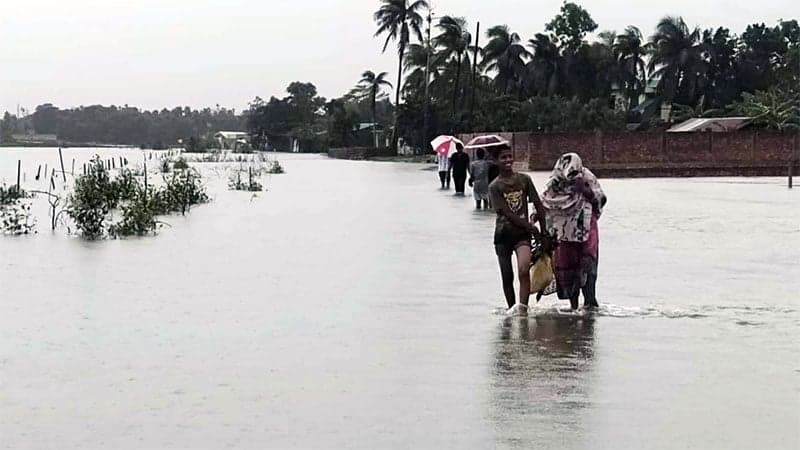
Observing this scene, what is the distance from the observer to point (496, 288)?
12289 mm

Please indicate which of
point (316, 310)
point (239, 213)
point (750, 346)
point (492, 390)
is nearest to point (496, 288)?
point (316, 310)

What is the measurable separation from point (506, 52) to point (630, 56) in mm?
9345

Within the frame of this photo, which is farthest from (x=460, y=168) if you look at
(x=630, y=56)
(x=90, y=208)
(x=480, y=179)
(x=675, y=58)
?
(x=630, y=56)

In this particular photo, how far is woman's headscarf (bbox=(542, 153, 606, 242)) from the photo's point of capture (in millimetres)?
9789

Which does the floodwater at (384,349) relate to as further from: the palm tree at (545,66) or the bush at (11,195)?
the palm tree at (545,66)

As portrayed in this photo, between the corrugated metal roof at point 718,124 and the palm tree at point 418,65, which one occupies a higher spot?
the palm tree at point 418,65

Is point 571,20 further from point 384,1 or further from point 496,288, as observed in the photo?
point 496,288

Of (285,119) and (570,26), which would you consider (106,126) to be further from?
(570,26)

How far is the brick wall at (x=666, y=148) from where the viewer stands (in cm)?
5144

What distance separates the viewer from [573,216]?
9.78 meters

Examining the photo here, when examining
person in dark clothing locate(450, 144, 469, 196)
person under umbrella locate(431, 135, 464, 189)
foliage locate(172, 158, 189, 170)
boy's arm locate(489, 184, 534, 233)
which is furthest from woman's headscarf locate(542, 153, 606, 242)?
foliage locate(172, 158, 189, 170)

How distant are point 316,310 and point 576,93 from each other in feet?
243

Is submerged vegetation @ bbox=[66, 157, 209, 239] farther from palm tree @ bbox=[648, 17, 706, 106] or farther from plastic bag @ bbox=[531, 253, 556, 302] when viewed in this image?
palm tree @ bbox=[648, 17, 706, 106]

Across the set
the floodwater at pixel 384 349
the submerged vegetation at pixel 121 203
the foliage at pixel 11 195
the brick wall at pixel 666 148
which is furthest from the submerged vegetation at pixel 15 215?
the brick wall at pixel 666 148
